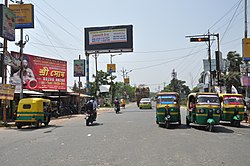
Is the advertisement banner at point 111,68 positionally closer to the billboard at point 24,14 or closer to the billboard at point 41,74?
the billboard at point 41,74

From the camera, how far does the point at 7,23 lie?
2370 centimetres

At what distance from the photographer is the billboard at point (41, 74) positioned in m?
32.2

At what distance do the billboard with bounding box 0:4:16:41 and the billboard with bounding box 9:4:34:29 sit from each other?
120 cm

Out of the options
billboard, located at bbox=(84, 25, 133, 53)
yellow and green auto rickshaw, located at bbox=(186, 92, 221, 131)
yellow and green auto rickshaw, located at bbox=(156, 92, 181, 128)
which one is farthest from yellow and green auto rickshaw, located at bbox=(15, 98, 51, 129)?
billboard, located at bbox=(84, 25, 133, 53)

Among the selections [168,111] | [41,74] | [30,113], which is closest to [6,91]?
[30,113]

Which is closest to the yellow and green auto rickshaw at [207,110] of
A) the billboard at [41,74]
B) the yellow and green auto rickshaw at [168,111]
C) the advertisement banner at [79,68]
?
A: the yellow and green auto rickshaw at [168,111]

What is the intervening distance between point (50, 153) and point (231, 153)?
Answer: 5862mm

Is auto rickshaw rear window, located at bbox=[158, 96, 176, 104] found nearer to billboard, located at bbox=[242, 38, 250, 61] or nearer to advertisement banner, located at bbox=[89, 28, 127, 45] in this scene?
billboard, located at bbox=[242, 38, 250, 61]

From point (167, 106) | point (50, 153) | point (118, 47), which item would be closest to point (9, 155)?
point (50, 153)

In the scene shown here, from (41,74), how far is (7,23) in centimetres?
1204

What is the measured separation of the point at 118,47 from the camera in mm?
44906

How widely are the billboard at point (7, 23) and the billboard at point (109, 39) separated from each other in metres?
21.5

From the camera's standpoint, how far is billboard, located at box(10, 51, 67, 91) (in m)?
32.2

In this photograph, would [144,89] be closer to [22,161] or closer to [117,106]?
[117,106]
